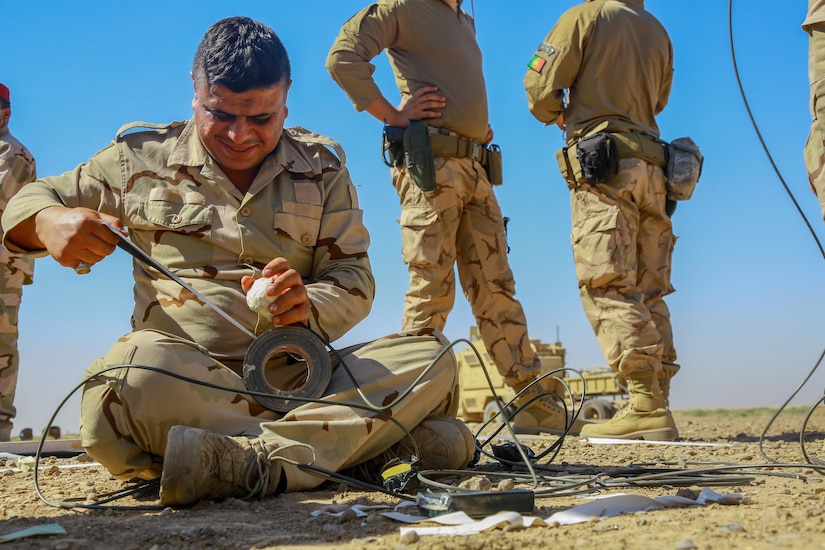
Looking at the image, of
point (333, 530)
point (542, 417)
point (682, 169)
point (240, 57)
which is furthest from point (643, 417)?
point (333, 530)

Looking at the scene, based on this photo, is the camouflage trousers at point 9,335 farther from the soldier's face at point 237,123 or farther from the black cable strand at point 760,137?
the black cable strand at point 760,137

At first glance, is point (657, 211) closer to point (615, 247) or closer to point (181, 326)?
point (615, 247)

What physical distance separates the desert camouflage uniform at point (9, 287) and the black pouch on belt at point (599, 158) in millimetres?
4149

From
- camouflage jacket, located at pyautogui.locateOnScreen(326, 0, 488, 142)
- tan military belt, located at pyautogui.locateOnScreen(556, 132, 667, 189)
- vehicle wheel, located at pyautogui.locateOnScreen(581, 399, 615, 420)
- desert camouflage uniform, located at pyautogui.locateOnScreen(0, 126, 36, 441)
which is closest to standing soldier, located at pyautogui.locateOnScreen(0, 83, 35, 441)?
desert camouflage uniform, located at pyautogui.locateOnScreen(0, 126, 36, 441)

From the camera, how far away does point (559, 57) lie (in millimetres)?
5320

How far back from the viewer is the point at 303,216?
318cm

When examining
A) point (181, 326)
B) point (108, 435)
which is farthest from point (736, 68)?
point (108, 435)

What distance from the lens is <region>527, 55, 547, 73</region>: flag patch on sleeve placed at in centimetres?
543

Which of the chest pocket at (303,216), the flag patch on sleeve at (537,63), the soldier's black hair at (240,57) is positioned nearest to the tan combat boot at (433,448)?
the chest pocket at (303,216)

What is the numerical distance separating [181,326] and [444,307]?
2.65 m

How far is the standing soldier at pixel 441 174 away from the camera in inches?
210

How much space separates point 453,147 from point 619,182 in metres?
1.06

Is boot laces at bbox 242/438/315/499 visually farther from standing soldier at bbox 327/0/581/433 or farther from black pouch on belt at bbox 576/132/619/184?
black pouch on belt at bbox 576/132/619/184

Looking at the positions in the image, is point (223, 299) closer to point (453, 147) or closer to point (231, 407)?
point (231, 407)
